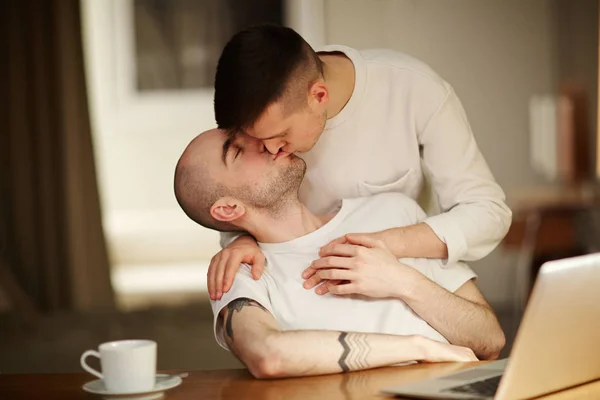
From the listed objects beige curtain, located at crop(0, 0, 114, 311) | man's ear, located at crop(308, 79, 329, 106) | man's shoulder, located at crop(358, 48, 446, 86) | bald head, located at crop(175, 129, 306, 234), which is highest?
man's shoulder, located at crop(358, 48, 446, 86)

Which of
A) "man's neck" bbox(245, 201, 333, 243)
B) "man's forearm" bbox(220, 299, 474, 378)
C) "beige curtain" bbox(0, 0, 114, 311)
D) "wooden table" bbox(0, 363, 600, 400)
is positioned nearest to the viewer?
"wooden table" bbox(0, 363, 600, 400)

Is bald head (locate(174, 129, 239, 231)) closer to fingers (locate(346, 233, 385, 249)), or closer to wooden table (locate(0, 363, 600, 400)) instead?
fingers (locate(346, 233, 385, 249))

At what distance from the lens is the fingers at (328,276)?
1602 millimetres

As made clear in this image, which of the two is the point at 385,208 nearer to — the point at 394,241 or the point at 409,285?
the point at 394,241

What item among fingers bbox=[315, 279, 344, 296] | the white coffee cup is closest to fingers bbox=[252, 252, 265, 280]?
fingers bbox=[315, 279, 344, 296]

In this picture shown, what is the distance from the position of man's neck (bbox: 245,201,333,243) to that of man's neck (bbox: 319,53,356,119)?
226 mm

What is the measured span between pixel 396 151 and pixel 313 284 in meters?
0.39

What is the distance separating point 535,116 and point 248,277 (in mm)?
3515

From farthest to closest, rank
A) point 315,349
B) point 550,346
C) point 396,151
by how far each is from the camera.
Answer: point 396,151, point 315,349, point 550,346

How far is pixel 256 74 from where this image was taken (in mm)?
1608

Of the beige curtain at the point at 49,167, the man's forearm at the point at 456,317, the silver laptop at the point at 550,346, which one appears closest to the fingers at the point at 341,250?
the man's forearm at the point at 456,317

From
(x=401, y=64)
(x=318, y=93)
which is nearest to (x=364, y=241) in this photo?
(x=318, y=93)

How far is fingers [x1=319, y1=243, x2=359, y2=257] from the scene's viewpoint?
1614 millimetres

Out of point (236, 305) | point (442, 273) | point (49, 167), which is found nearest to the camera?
point (236, 305)
